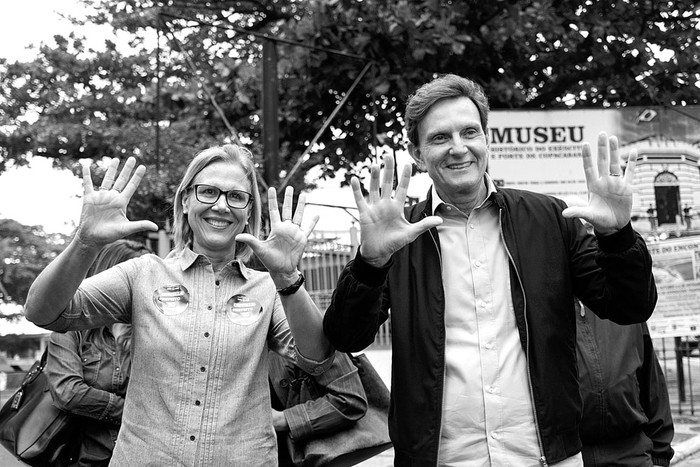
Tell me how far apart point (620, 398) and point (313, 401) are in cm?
109

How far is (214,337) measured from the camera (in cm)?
222

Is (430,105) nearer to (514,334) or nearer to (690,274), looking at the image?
(514,334)

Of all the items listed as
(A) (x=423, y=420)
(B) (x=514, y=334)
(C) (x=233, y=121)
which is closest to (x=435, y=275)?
(B) (x=514, y=334)

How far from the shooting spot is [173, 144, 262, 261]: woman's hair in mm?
2414

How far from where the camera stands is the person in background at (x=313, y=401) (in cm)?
267

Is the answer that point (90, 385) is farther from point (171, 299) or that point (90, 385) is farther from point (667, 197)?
point (667, 197)

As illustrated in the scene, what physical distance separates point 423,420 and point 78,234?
108cm

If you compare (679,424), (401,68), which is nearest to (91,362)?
(401,68)

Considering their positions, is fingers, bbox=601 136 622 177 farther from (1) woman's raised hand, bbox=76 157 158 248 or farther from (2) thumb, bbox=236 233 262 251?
(1) woman's raised hand, bbox=76 157 158 248

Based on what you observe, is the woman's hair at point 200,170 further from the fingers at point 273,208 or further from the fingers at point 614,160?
the fingers at point 614,160

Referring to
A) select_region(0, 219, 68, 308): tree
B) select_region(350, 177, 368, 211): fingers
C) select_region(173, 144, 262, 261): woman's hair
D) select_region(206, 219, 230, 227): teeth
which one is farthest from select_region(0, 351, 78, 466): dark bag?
select_region(0, 219, 68, 308): tree

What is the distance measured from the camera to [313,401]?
2719 mm

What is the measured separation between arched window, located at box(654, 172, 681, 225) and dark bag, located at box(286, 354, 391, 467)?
16.9ft

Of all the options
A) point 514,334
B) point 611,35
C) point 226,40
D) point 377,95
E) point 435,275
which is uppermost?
point 226,40
